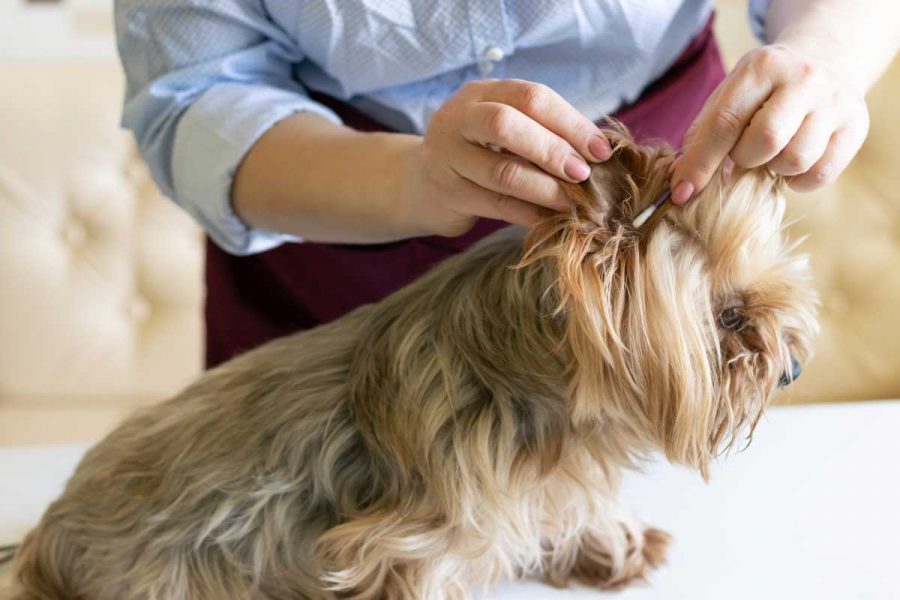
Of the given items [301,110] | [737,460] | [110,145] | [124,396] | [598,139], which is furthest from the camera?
[124,396]

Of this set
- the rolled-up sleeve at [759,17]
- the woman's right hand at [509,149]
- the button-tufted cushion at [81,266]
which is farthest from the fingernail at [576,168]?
the button-tufted cushion at [81,266]

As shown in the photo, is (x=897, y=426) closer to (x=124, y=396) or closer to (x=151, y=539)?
(x=151, y=539)

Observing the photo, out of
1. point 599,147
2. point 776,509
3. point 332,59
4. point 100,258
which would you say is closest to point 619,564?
point 776,509

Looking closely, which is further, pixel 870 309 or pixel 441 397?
pixel 870 309

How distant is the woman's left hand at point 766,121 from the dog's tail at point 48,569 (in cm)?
60

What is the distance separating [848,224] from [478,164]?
1.28m

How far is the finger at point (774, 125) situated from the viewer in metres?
0.65

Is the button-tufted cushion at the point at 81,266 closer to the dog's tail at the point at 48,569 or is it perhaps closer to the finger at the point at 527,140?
the dog's tail at the point at 48,569

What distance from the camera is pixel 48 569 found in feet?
2.89

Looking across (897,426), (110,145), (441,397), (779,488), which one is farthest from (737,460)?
(110,145)

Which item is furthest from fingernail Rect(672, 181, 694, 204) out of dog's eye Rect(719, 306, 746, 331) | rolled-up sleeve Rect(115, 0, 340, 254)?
rolled-up sleeve Rect(115, 0, 340, 254)

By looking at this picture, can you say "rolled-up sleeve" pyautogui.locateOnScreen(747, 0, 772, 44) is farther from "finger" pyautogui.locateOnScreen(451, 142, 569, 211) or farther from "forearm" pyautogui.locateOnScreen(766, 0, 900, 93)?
"finger" pyautogui.locateOnScreen(451, 142, 569, 211)

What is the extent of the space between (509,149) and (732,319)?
0.78 feet

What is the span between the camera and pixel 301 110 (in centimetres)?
94
